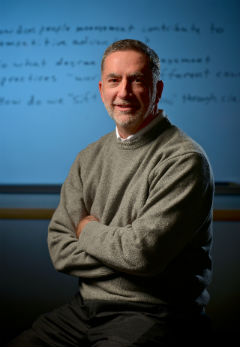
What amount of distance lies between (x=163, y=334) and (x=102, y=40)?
1.54 metres

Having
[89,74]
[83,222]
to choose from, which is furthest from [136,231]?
[89,74]

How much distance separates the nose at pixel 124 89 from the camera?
134cm

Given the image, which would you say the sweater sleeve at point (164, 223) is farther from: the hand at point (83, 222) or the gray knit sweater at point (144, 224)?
the hand at point (83, 222)

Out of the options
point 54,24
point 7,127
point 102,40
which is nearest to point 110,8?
point 102,40

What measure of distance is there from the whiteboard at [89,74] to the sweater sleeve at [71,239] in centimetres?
64

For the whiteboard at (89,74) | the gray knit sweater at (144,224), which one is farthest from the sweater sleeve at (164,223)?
the whiteboard at (89,74)

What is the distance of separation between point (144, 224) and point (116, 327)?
1.13ft

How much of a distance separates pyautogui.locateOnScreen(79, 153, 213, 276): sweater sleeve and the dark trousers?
145 millimetres

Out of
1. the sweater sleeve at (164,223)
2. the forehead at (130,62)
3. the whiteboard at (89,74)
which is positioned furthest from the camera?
the whiteboard at (89,74)

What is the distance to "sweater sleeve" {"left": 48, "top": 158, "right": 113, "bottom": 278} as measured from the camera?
134 centimetres

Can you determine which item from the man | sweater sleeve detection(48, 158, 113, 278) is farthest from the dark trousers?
sweater sleeve detection(48, 158, 113, 278)

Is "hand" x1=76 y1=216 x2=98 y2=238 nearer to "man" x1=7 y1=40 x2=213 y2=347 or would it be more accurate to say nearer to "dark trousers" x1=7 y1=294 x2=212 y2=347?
"man" x1=7 y1=40 x2=213 y2=347

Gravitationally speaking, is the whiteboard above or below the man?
above

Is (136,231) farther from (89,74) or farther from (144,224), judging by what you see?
(89,74)
